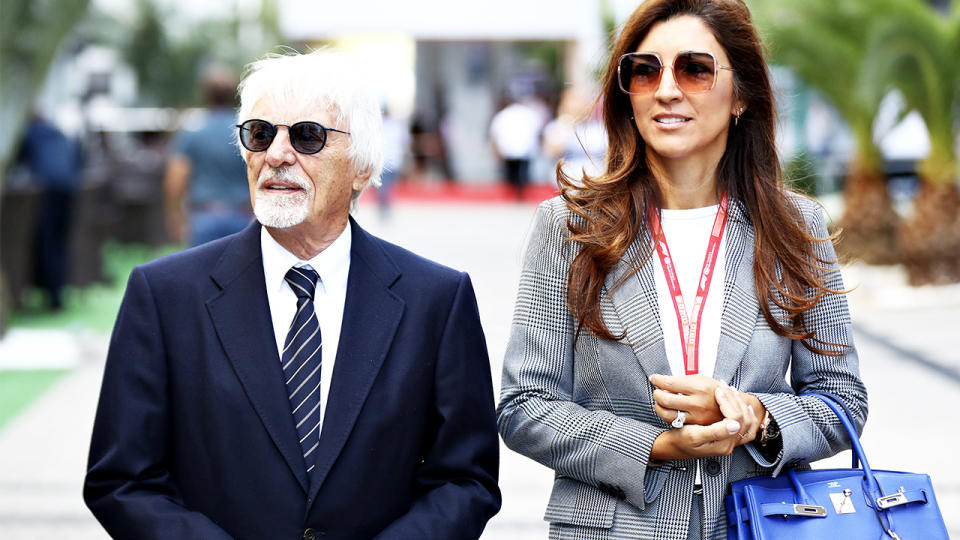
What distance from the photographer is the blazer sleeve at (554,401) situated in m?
2.65

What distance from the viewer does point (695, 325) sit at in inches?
107

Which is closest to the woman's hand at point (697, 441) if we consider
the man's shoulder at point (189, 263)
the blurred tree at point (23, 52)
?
the man's shoulder at point (189, 263)

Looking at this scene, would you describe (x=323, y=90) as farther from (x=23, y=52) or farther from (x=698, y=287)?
(x=23, y=52)

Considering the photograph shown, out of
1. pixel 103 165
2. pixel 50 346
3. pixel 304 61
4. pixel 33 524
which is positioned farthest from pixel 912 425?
pixel 103 165

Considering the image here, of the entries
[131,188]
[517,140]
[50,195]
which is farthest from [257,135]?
[517,140]

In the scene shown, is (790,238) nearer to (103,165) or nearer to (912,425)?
(912,425)

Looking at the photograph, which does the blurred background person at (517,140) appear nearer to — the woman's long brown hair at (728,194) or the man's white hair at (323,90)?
the woman's long brown hair at (728,194)

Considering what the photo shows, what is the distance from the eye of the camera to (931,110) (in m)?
12.9

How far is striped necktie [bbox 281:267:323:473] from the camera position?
263 centimetres

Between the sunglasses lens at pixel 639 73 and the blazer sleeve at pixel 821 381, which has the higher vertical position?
the sunglasses lens at pixel 639 73

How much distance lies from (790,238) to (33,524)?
4.19m

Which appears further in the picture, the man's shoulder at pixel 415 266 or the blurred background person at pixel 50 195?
the blurred background person at pixel 50 195

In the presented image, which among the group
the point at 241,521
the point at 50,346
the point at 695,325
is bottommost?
the point at 50,346

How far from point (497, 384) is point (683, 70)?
5.99 m
